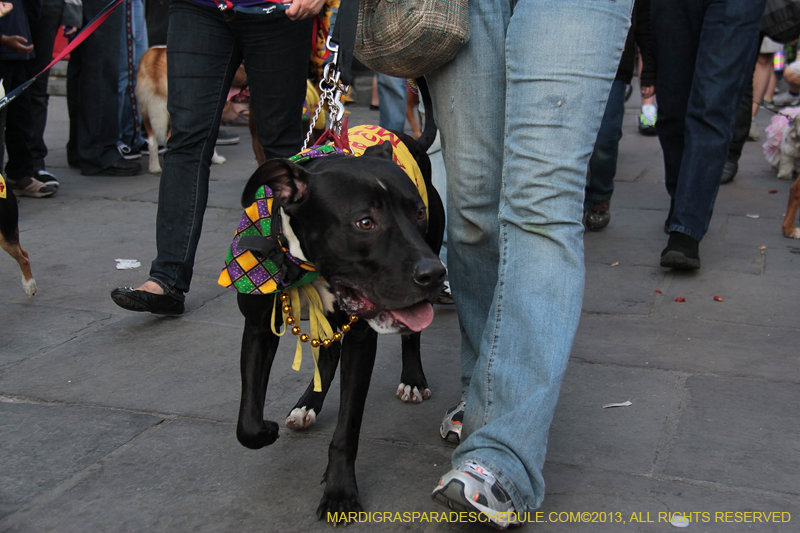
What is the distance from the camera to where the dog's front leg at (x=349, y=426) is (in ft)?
7.17

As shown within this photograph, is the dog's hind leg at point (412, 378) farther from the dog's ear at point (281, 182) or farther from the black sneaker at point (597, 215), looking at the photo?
the black sneaker at point (597, 215)

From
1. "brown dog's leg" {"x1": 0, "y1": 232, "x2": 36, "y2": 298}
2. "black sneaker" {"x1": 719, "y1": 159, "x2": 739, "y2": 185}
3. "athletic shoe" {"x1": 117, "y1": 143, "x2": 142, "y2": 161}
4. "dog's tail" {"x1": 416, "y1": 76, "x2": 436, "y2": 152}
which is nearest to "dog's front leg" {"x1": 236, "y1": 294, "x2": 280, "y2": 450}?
"dog's tail" {"x1": 416, "y1": 76, "x2": 436, "y2": 152}

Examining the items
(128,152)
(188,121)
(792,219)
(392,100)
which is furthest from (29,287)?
(792,219)

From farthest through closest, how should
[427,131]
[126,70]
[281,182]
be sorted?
[126,70]
[427,131]
[281,182]

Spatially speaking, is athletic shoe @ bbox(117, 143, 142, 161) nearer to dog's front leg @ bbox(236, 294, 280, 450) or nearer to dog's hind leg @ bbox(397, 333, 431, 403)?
dog's hind leg @ bbox(397, 333, 431, 403)

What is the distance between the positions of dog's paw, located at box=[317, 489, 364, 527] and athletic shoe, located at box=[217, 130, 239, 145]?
7.33 m

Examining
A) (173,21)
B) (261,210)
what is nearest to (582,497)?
(261,210)

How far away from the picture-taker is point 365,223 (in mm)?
2158

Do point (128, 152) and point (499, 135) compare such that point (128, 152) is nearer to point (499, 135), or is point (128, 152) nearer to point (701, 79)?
point (701, 79)

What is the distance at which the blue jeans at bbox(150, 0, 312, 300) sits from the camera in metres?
3.54

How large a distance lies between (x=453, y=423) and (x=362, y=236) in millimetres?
810

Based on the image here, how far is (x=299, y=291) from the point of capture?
2447 mm

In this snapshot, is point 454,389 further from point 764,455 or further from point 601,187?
point 601,187

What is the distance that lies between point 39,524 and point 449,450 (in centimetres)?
123
